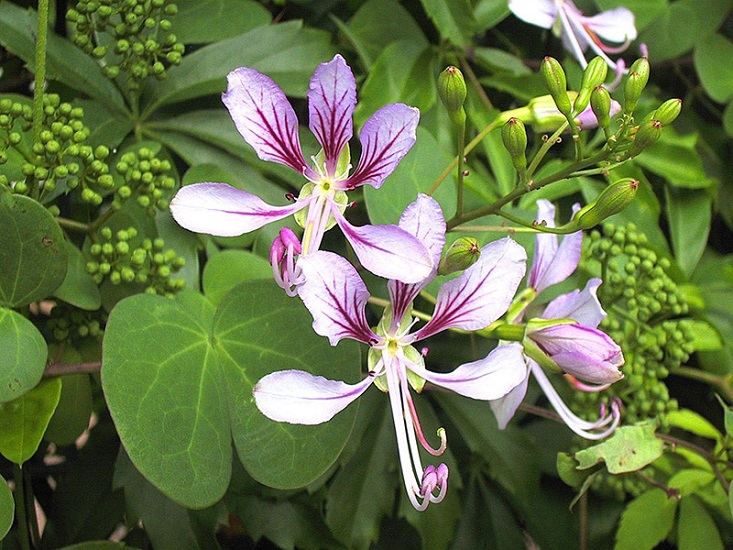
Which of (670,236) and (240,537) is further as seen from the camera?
(670,236)

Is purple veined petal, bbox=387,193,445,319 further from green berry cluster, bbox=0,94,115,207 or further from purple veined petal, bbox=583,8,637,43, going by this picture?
purple veined petal, bbox=583,8,637,43

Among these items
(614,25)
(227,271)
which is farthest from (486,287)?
(614,25)

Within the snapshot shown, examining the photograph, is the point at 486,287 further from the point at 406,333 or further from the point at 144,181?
the point at 144,181

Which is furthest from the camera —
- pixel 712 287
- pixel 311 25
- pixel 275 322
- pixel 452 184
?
pixel 712 287

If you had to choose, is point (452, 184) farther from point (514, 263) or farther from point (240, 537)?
point (240, 537)

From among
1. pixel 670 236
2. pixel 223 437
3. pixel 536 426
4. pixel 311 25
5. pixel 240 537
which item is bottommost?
pixel 240 537

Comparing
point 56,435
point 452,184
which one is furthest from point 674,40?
point 56,435

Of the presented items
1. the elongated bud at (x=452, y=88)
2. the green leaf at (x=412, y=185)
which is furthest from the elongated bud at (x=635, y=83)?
the green leaf at (x=412, y=185)
